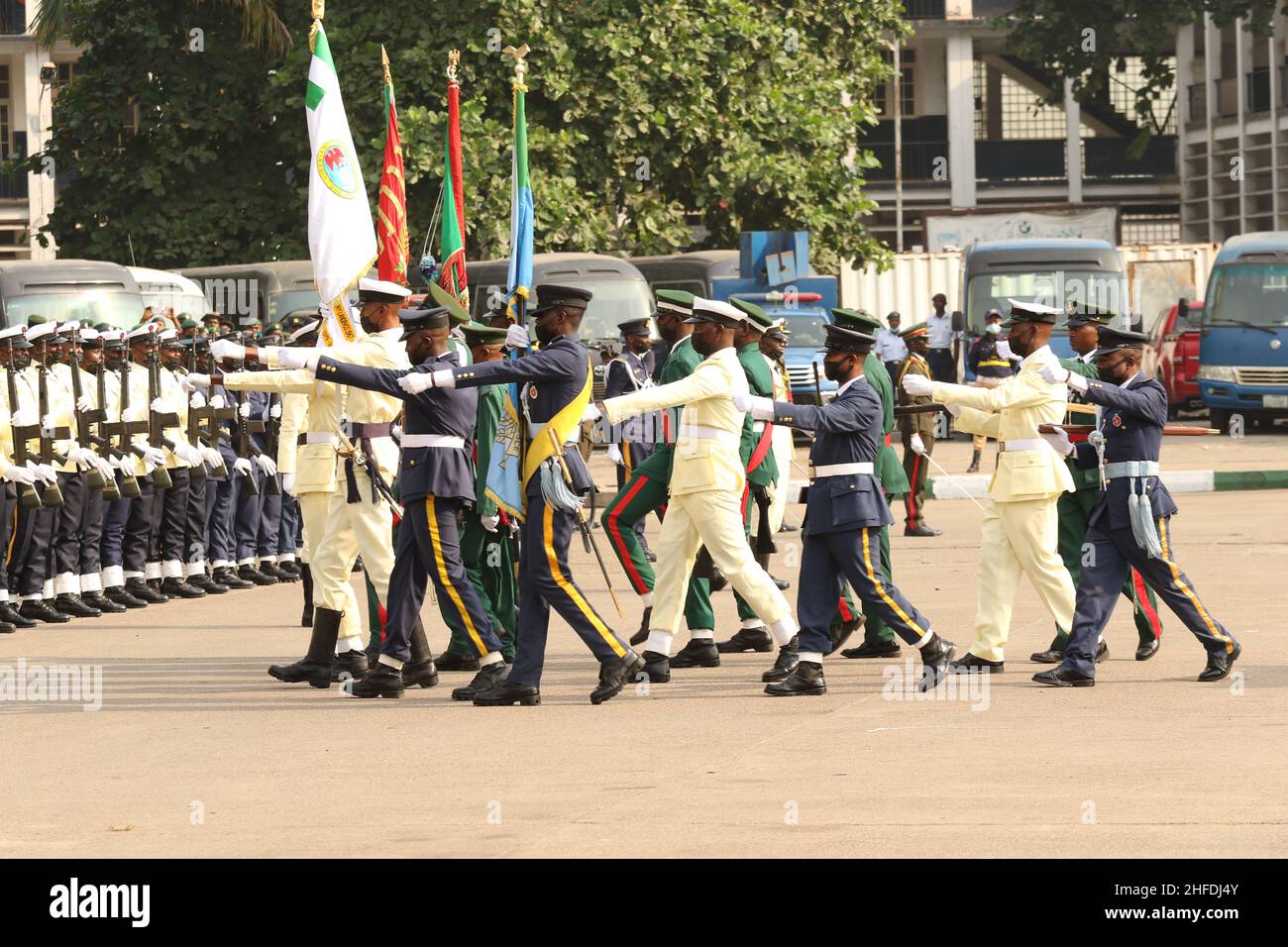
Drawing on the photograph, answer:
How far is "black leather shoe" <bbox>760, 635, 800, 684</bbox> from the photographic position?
10.6 metres

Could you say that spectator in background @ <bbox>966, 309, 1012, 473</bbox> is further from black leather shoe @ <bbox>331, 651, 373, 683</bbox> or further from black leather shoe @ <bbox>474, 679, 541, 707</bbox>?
black leather shoe @ <bbox>331, 651, 373, 683</bbox>

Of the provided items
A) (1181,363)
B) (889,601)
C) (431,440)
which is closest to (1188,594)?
(889,601)

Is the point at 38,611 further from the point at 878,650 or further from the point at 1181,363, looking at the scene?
the point at 1181,363

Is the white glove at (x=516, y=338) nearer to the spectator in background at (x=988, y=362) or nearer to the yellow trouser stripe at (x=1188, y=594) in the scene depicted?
the spectator in background at (x=988, y=362)

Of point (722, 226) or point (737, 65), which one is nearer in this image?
point (737, 65)

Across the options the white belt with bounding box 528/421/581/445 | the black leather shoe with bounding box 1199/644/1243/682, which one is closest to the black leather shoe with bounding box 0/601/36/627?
the white belt with bounding box 528/421/581/445

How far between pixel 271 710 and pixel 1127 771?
13.0 feet

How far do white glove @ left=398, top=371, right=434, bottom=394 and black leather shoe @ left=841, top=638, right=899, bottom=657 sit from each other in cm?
316

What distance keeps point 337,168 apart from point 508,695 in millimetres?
3979

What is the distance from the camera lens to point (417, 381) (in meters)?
9.69

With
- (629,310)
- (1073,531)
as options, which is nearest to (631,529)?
(1073,531)

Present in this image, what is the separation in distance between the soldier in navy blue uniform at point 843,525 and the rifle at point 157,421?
5756mm

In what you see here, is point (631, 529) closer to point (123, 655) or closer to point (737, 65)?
point (123, 655)
